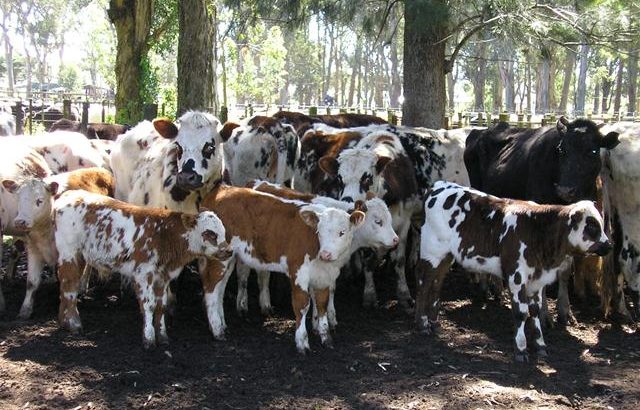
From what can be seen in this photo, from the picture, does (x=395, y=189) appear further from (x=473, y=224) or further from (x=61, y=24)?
(x=61, y=24)

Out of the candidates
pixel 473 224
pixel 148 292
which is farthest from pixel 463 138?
pixel 148 292

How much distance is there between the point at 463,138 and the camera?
10.7m

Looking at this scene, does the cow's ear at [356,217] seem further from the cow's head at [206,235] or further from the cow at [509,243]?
the cow's head at [206,235]

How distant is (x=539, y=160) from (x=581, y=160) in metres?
0.75

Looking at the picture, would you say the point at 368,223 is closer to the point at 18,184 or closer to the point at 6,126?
the point at 18,184

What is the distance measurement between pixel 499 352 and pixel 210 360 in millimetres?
2686

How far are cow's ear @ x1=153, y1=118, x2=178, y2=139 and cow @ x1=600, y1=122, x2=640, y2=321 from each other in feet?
15.5

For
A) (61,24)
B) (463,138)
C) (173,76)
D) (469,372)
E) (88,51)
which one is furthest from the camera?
(88,51)

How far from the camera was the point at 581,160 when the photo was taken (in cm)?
788

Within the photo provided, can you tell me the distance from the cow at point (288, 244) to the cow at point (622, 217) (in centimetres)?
307

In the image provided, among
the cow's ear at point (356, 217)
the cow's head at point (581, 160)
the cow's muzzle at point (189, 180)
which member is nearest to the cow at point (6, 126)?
the cow's muzzle at point (189, 180)

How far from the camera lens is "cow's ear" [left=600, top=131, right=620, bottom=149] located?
308 inches

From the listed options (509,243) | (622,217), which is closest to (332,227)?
(509,243)

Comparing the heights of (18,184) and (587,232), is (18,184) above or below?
above
